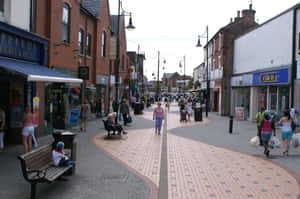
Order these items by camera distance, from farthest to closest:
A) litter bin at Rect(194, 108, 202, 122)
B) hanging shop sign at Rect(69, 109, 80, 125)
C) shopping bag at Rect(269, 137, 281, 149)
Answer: litter bin at Rect(194, 108, 202, 122) → hanging shop sign at Rect(69, 109, 80, 125) → shopping bag at Rect(269, 137, 281, 149)

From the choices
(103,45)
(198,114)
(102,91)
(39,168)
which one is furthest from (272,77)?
(39,168)

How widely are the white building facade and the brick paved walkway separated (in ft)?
30.3

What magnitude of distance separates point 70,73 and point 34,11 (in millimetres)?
4529

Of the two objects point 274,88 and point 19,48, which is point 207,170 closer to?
point 19,48

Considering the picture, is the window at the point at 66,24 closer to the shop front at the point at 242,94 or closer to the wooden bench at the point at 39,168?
the wooden bench at the point at 39,168

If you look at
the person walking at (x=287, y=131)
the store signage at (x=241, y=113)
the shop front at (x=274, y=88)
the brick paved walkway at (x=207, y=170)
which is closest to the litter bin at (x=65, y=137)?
the brick paved walkway at (x=207, y=170)

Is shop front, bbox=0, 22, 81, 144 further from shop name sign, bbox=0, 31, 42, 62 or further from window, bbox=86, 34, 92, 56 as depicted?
window, bbox=86, 34, 92, 56

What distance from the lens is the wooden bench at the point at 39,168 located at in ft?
17.1

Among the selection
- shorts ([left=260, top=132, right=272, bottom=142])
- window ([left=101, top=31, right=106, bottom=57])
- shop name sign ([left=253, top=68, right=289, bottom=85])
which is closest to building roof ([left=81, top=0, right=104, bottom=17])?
window ([left=101, top=31, right=106, bottom=57])

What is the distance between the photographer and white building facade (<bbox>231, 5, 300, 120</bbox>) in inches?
708

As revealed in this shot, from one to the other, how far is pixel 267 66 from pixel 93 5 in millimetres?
13340

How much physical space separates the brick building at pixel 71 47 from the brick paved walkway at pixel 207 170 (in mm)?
3469

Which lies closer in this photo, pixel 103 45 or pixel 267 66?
pixel 267 66

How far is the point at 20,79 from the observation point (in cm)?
1069
